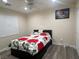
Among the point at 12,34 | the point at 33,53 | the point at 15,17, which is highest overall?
the point at 15,17

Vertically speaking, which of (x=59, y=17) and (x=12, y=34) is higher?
(x=59, y=17)

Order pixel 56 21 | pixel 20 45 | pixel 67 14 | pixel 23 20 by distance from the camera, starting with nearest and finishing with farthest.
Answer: pixel 20 45 < pixel 67 14 < pixel 56 21 < pixel 23 20

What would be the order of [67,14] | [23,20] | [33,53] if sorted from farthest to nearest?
[23,20], [67,14], [33,53]

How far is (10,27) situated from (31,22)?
1770 millimetres

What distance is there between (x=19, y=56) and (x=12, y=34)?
72.6 inches

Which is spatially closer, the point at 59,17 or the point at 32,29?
the point at 59,17

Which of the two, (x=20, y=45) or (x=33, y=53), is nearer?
(x=33, y=53)

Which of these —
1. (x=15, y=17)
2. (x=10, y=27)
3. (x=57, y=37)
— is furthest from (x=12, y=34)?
(x=57, y=37)

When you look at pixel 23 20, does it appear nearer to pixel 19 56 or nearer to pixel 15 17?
pixel 15 17

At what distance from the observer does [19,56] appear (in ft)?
9.11

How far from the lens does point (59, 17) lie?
13.6 ft

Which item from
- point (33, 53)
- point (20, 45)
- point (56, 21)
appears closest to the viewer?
point (33, 53)

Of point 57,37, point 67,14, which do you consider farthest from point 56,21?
point 57,37

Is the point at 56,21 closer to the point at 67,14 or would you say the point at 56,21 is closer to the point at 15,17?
the point at 67,14
